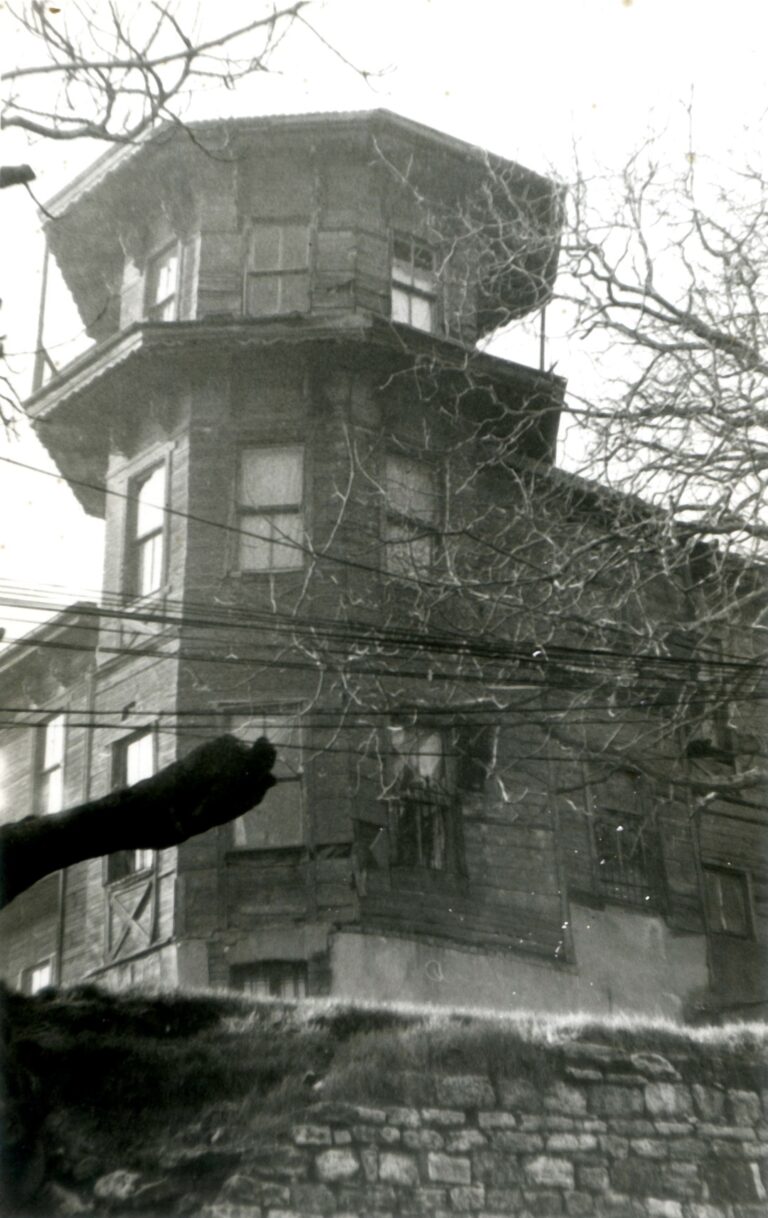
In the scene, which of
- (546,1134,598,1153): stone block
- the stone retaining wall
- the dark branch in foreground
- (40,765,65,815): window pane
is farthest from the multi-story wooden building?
(546,1134,598,1153): stone block

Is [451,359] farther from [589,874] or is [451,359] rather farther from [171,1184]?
[171,1184]

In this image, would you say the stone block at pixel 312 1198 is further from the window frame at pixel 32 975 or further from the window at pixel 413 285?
the window at pixel 413 285

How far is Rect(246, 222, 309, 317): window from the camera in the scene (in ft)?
25.6

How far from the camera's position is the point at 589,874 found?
6809mm

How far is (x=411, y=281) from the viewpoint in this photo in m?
8.05

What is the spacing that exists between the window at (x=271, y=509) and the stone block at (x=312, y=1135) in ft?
8.20

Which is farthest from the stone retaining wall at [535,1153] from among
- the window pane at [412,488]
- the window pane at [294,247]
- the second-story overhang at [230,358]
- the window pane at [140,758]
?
the window pane at [294,247]

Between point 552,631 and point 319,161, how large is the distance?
297 cm

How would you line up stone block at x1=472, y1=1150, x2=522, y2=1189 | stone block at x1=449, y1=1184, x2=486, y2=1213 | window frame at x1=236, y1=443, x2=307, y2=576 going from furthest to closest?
Result: window frame at x1=236, y1=443, x2=307, y2=576 → stone block at x1=472, y1=1150, x2=522, y2=1189 → stone block at x1=449, y1=1184, x2=486, y2=1213

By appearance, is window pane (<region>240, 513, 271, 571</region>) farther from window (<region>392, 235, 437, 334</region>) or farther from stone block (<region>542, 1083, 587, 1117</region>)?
stone block (<region>542, 1083, 587, 1117</region>)

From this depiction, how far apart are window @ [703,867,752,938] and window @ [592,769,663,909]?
9.4 inches

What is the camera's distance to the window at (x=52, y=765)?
19.9ft

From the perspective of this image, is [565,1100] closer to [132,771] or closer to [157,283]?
[132,771]

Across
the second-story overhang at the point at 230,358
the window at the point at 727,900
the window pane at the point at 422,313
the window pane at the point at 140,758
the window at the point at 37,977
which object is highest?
the window pane at the point at 422,313
